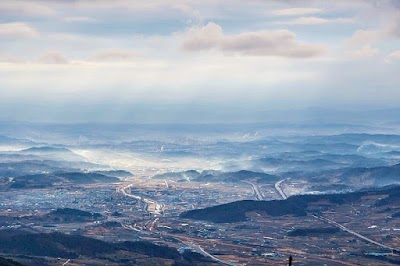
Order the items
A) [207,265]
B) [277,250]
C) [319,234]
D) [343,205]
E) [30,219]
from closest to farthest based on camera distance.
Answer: [207,265]
[277,250]
[319,234]
[30,219]
[343,205]

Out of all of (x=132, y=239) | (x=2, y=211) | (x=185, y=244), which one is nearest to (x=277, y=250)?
(x=185, y=244)

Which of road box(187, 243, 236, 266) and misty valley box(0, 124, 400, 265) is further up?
misty valley box(0, 124, 400, 265)

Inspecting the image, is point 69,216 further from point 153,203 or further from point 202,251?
point 202,251

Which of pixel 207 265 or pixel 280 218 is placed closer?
pixel 207 265

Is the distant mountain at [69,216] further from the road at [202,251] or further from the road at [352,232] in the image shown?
the road at [352,232]

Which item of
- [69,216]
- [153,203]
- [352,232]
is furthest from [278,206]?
[69,216]

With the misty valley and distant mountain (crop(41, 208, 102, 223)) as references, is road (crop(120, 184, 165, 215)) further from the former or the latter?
distant mountain (crop(41, 208, 102, 223))

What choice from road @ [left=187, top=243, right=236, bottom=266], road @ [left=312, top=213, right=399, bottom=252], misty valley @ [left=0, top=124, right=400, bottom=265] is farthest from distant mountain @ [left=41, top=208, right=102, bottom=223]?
road @ [left=312, top=213, right=399, bottom=252]

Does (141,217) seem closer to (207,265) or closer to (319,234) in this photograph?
(319,234)
